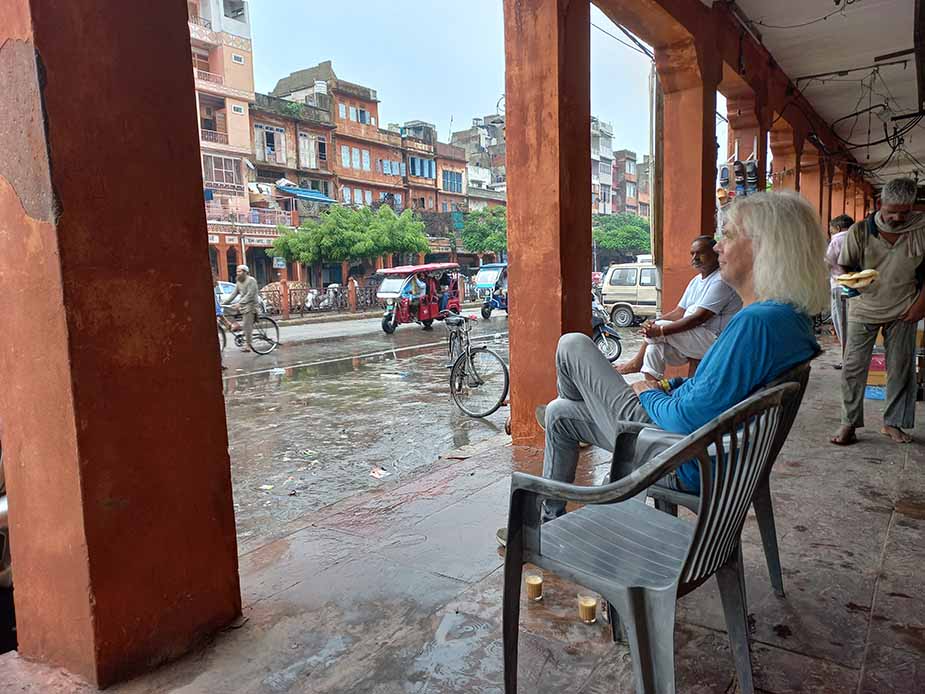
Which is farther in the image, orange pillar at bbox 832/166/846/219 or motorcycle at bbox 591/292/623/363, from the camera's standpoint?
orange pillar at bbox 832/166/846/219

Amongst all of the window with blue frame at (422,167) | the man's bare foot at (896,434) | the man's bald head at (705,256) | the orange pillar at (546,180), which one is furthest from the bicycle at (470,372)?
the window with blue frame at (422,167)

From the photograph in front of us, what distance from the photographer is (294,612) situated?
2.21 metres

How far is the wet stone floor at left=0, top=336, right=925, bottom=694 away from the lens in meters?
1.80

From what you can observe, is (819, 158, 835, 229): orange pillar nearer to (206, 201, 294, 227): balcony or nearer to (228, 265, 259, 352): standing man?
(228, 265, 259, 352): standing man

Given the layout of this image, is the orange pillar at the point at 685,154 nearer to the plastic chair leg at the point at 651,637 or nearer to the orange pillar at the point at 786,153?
the orange pillar at the point at 786,153

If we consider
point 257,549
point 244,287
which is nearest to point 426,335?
point 244,287

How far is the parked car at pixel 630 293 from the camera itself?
15164 millimetres

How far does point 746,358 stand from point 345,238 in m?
24.9

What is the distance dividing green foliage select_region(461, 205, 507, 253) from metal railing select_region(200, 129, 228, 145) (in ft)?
43.9

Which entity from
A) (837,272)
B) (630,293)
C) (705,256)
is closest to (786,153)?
(630,293)

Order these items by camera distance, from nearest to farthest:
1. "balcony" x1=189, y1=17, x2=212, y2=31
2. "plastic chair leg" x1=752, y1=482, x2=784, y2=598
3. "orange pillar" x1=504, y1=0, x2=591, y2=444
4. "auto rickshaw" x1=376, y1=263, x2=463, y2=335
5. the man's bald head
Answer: "plastic chair leg" x1=752, y1=482, x2=784, y2=598, "orange pillar" x1=504, y1=0, x2=591, y2=444, the man's bald head, "auto rickshaw" x1=376, y1=263, x2=463, y2=335, "balcony" x1=189, y1=17, x2=212, y2=31

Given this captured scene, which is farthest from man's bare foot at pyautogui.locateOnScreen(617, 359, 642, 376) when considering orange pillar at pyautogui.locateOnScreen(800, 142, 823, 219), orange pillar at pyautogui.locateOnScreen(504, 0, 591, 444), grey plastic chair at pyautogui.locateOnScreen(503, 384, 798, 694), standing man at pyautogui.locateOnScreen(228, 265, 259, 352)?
orange pillar at pyautogui.locateOnScreen(800, 142, 823, 219)

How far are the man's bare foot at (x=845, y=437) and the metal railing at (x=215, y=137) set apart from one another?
89.6 feet

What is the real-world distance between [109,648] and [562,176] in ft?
→ 10.8
